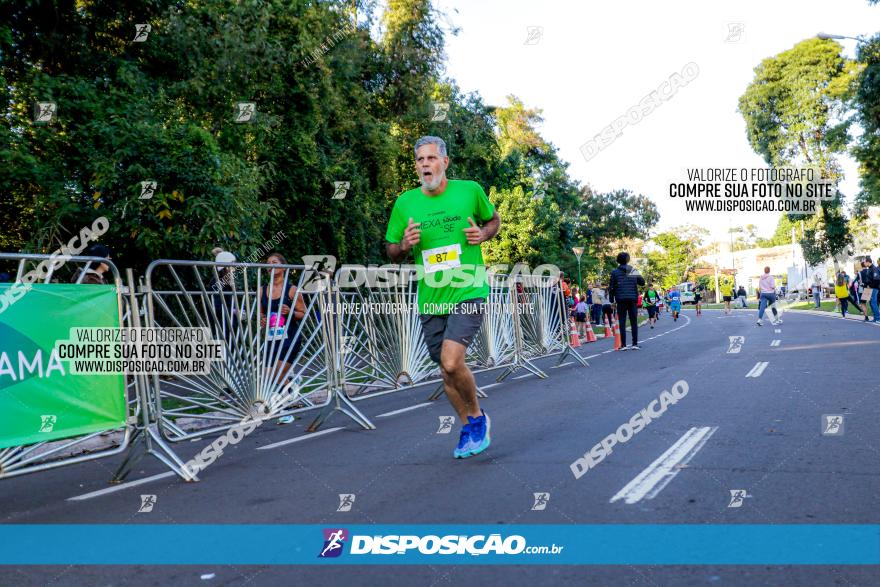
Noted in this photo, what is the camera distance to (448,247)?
223 inches

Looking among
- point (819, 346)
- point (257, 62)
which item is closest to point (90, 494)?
point (257, 62)

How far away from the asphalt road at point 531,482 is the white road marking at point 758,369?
1299 millimetres

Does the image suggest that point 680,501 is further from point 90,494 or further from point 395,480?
point 90,494

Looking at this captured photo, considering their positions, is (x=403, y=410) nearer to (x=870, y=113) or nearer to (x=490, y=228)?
(x=490, y=228)

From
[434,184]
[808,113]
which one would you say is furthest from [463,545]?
[808,113]

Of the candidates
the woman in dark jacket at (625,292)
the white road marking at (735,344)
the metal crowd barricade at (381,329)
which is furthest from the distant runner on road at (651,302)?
the metal crowd barricade at (381,329)

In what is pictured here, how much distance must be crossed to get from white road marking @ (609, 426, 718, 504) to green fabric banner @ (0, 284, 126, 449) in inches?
142

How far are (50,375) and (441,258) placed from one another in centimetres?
284

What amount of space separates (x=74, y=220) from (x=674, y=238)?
91.8m

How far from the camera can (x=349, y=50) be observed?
18.9 metres

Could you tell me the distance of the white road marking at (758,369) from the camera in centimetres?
1016

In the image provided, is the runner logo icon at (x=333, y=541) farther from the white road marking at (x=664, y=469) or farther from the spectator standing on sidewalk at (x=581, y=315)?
the spectator standing on sidewalk at (x=581, y=315)

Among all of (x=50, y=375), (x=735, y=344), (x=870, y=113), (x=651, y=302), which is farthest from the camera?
(x=651, y=302)

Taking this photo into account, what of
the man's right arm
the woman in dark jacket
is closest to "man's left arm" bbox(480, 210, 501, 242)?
the man's right arm
